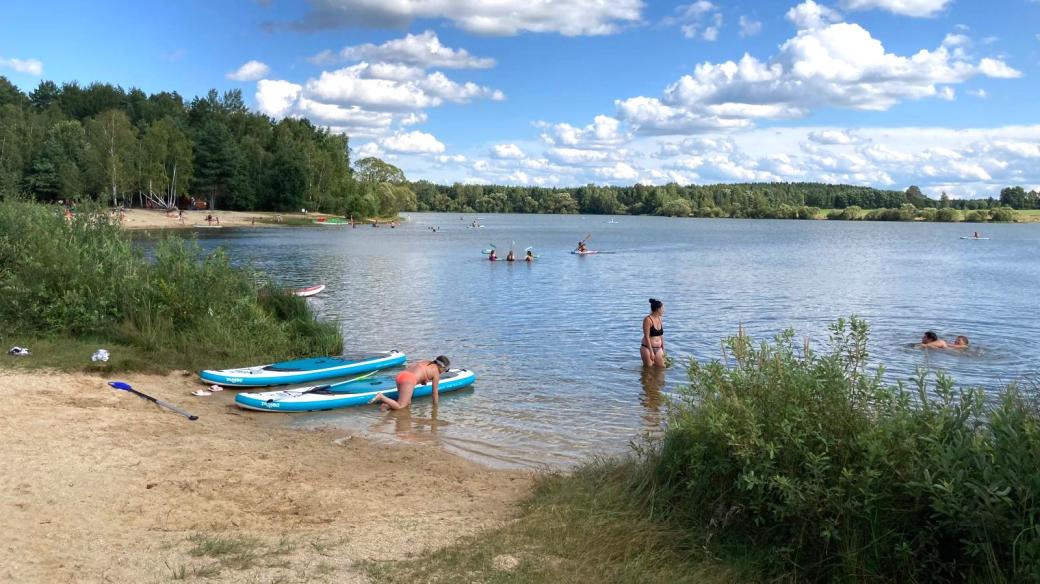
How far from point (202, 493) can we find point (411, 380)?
529cm

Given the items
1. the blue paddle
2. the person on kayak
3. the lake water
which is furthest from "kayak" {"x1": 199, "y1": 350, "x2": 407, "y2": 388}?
the person on kayak

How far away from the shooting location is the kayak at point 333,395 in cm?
1180

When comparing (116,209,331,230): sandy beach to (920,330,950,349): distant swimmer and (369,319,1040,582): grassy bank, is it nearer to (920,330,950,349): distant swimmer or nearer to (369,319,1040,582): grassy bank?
(920,330,950,349): distant swimmer

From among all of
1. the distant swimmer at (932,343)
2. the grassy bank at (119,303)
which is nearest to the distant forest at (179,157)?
the grassy bank at (119,303)

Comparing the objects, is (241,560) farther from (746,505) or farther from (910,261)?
(910,261)

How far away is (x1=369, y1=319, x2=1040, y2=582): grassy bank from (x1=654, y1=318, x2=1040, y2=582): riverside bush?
1 cm

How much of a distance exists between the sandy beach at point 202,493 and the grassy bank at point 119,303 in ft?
7.17

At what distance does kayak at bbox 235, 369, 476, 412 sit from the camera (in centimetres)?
1180

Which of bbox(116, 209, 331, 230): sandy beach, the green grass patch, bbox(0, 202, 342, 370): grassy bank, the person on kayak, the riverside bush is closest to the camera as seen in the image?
the riverside bush

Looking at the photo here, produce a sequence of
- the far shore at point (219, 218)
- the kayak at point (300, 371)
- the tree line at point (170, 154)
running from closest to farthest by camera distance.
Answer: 1. the kayak at point (300, 371)
2. the far shore at point (219, 218)
3. the tree line at point (170, 154)

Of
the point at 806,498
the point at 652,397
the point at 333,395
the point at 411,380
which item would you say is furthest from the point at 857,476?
the point at 333,395

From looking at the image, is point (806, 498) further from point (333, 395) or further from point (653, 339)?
point (653, 339)

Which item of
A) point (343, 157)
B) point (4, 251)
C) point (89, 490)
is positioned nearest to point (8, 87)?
point (343, 157)

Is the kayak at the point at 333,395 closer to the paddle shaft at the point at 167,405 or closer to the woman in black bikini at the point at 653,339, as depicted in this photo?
the paddle shaft at the point at 167,405
